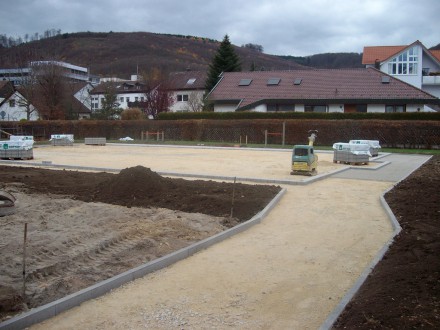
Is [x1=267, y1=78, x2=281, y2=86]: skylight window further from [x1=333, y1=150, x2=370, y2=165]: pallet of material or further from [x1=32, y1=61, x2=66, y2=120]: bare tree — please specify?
[x1=333, y1=150, x2=370, y2=165]: pallet of material

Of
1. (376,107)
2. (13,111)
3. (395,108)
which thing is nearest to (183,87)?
Result: (13,111)

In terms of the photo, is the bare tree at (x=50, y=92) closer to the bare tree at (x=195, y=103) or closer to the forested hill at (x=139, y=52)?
the bare tree at (x=195, y=103)

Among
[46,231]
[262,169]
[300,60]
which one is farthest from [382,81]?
[300,60]

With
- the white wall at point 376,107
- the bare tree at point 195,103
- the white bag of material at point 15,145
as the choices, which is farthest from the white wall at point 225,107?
the white bag of material at point 15,145

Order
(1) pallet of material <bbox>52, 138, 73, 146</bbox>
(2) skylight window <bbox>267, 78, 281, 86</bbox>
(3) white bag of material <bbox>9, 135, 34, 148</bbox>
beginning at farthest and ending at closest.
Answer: (2) skylight window <bbox>267, 78, 281, 86</bbox>
(1) pallet of material <bbox>52, 138, 73, 146</bbox>
(3) white bag of material <bbox>9, 135, 34, 148</bbox>

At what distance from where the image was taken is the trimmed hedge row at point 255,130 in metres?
32.8

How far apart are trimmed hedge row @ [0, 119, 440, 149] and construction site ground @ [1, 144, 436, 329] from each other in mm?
22892

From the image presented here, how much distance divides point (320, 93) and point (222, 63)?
1717 centimetres

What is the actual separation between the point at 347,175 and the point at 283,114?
23900mm

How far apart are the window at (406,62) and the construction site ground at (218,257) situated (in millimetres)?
46359

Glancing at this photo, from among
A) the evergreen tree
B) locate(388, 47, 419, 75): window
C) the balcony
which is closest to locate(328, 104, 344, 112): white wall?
locate(388, 47, 419, 75): window

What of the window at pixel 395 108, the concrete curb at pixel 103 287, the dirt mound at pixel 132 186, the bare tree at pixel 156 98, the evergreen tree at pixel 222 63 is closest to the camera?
the concrete curb at pixel 103 287

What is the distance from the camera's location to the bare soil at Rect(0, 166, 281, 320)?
18.8ft

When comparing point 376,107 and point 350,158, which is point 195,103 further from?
point 350,158
